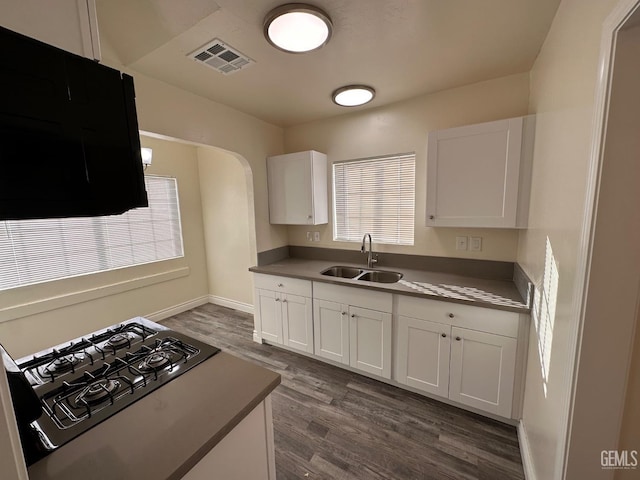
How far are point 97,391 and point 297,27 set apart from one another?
1894mm

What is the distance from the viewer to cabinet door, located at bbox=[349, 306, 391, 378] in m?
2.20

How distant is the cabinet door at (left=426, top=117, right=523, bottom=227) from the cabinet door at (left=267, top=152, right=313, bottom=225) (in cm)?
123

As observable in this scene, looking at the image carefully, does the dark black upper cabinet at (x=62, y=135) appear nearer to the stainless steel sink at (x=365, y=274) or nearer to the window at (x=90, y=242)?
the stainless steel sink at (x=365, y=274)

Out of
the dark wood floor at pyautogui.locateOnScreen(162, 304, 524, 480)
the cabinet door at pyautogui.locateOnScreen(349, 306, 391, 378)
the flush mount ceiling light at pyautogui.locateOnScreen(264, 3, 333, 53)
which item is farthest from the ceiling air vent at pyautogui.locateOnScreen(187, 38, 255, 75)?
the dark wood floor at pyautogui.locateOnScreen(162, 304, 524, 480)

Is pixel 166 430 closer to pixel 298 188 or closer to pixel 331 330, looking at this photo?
pixel 331 330

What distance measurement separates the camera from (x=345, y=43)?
163 centimetres

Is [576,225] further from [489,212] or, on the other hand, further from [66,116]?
[66,116]

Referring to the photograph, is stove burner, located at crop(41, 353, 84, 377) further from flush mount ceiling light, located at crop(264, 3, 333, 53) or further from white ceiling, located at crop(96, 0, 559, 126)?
flush mount ceiling light, located at crop(264, 3, 333, 53)

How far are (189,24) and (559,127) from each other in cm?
201

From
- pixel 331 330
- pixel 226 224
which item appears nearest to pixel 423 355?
pixel 331 330

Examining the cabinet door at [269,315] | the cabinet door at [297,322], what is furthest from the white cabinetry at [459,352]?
the cabinet door at [269,315]

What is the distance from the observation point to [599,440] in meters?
0.88

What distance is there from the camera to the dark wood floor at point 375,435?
157 cm

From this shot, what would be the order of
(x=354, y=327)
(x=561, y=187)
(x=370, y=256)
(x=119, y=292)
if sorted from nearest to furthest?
(x=561, y=187) < (x=354, y=327) < (x=370, y=256) < (x=119, y=292)
